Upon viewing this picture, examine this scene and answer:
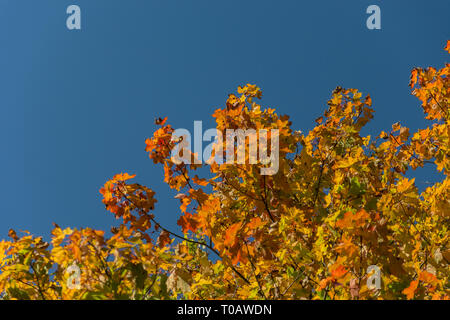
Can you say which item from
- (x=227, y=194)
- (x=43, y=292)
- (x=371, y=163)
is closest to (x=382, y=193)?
(x=371, y=163)

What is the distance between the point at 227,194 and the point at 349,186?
139 cm

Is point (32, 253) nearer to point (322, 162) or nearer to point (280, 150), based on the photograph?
point (280, 150)

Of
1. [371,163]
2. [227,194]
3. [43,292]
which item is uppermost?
[371,163]

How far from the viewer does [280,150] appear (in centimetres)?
423

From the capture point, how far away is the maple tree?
2.81 m

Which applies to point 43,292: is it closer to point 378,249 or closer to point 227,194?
point 227,194

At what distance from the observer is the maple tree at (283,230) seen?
281 centimetres

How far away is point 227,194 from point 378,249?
199 cm

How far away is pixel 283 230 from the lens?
392 centimetres

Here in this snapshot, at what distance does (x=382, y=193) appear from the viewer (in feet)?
13.5
